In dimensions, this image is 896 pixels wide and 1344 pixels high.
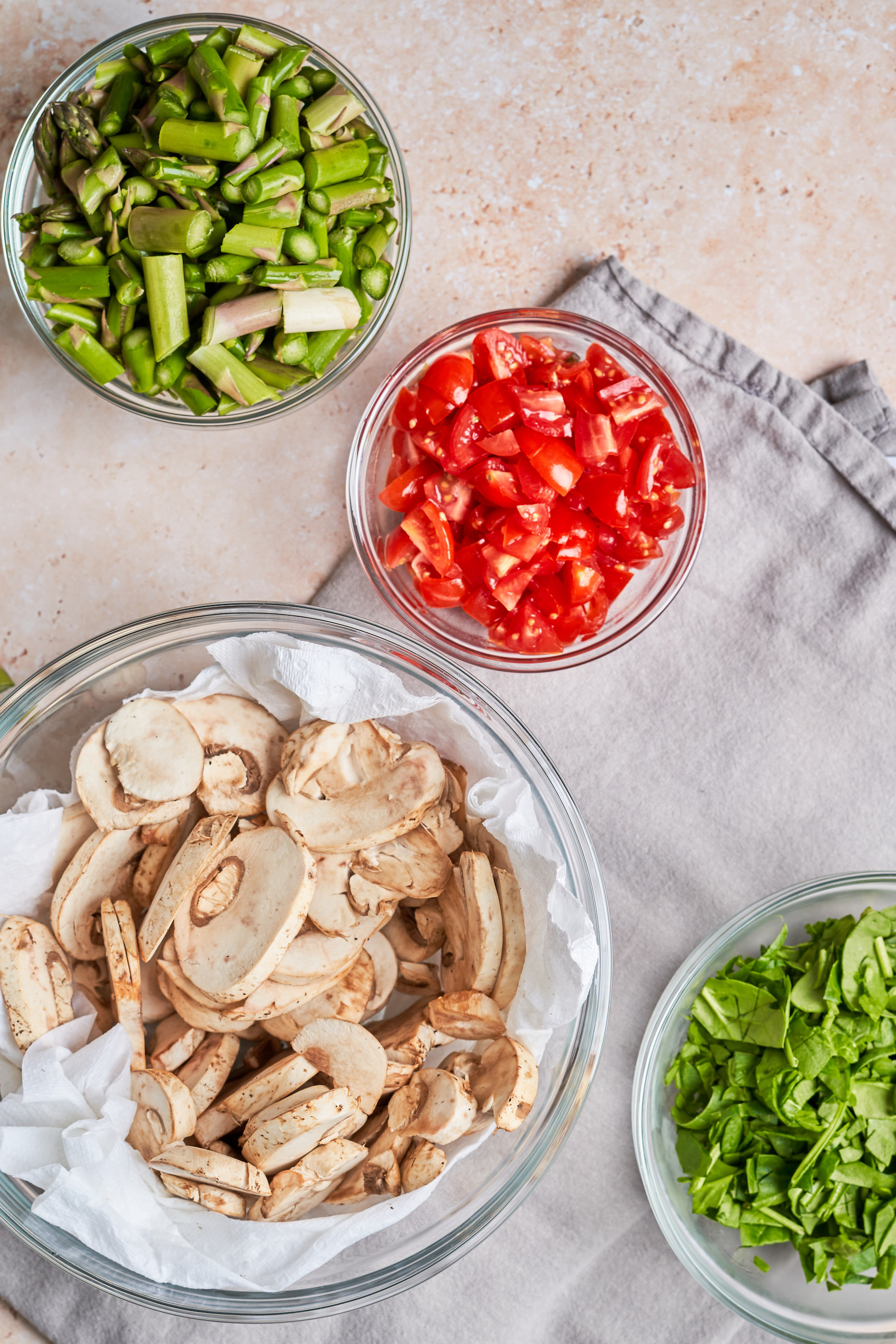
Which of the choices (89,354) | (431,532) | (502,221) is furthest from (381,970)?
(502,221)

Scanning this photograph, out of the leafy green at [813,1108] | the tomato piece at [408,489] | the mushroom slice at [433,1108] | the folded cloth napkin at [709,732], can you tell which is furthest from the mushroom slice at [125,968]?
the leafy green at [813,1108]

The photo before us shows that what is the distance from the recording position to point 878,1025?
1.54m

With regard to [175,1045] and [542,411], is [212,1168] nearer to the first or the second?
[175,1045]

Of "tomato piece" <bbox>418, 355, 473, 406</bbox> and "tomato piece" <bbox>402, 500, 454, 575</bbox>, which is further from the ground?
"tomato piece" <bbox>418, 355, 473, 406</bbox>

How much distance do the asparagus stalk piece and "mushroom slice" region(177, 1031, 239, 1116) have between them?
3.34 feet

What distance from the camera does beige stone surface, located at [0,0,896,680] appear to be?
1681 mm

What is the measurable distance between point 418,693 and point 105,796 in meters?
0.50

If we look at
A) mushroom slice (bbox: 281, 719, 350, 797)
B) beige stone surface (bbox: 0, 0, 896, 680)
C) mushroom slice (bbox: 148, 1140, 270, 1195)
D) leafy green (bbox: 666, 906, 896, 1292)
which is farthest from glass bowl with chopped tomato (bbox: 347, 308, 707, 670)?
mushroom slice (bbox: 148, 1140, 270, 1195)

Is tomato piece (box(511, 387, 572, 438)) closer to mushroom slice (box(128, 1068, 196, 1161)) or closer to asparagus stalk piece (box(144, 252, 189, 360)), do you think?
asparagus stalk piece (box(144, 252, 189, 360))

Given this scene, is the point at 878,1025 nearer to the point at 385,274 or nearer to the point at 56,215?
the point at 385,274

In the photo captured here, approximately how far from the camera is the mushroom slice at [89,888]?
1.37m

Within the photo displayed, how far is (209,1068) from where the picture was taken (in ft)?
4.58

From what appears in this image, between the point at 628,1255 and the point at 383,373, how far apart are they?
1.60 meters

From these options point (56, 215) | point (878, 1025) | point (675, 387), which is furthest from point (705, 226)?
point (878, 1025)
